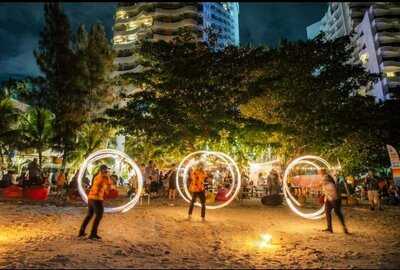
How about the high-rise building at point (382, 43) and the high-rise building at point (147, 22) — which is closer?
the high-rise building at point (382, 43)

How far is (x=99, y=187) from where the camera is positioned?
9594mm

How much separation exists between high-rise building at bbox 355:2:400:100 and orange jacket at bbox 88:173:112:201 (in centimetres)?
6494

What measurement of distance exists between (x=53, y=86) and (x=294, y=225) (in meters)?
27.0

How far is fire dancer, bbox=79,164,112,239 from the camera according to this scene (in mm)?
9414

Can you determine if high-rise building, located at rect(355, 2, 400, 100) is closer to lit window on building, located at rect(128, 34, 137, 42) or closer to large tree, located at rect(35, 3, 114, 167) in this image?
lit window on building, located at rect(128, 34, 137, 42)

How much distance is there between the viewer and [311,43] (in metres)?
23.1

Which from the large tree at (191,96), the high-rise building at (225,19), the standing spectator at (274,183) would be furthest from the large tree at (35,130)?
the high-rise building at (225,19)

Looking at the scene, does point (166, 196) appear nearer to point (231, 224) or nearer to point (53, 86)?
point (231, 224)

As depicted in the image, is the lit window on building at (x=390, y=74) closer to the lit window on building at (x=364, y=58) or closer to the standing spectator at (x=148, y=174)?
the lit window on building at (x=364, y=58)

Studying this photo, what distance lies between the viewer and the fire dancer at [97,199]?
9414 millimetres

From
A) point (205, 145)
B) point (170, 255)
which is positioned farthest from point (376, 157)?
point (170, 255)

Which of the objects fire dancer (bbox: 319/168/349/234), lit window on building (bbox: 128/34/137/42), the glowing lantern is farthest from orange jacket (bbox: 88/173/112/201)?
lit window on building (bbox: 128/34/137/42)

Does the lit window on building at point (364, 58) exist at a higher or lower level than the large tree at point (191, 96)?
higher

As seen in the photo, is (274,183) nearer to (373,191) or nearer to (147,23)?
(373,191)
